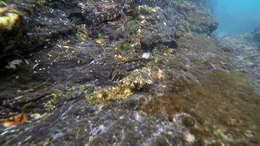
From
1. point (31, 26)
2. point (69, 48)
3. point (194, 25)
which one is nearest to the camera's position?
point (31, 26)

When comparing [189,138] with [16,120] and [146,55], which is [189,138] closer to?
[16,120]

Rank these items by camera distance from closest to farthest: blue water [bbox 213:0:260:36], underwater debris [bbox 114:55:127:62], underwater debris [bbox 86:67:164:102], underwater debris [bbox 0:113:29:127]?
underwater debris [bbox 0:113:29:127]
underwater debris [bbox 86:67:164:102]
underwater debris [bbox 114:55:127:62]
blue water [bbox 213:0:260:36]

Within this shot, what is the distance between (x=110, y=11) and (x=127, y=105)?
5777 mm

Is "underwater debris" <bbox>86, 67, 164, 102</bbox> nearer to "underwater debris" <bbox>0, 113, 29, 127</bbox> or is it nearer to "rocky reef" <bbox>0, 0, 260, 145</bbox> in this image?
"rocky reef" <bbox>0, 0, 260, 145</bbox>

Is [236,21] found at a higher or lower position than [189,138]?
lower

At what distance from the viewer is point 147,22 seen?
8672 millimetres

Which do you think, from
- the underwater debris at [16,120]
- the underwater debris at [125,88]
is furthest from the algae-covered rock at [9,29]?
the underwater debris at [125,88]

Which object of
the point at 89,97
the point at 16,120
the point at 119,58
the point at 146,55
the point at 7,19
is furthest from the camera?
the point at 146,55

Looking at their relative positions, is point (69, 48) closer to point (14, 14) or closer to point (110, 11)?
point (14, 14)

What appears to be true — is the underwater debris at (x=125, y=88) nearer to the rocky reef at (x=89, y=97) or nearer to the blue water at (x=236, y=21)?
the rocky reef at (x=89, y=97)

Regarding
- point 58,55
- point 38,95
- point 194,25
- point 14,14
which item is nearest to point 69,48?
point 58,55

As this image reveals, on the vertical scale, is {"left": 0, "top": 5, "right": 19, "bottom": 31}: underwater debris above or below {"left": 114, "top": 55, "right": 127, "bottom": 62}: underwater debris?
above

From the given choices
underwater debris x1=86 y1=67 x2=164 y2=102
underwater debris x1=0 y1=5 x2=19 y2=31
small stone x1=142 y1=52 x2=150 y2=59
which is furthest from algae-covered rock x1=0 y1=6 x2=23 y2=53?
small stone x1=142 y1=52 x2=150 y2=59


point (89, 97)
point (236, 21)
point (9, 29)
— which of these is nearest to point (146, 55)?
point (89, 97)
